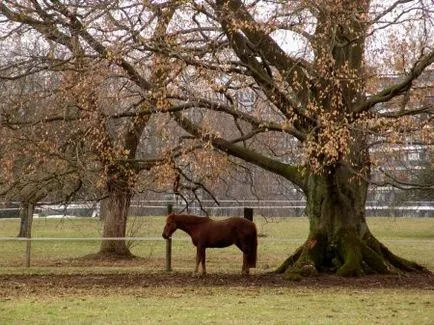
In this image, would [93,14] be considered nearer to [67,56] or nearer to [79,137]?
[67,56]

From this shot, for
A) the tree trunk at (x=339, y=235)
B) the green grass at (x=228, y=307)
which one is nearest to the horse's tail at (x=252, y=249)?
the tree trunk at (x=339, y=235)

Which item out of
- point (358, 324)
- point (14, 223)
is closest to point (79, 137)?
point (358, 324)

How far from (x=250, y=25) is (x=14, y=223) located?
34.8 metres

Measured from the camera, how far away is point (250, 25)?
14.4m

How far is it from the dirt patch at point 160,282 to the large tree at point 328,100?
2.03 ft

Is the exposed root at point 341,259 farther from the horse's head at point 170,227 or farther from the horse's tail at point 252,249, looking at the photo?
the horse's head at point 170,227

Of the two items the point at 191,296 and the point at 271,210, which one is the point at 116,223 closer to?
the point at 191,296

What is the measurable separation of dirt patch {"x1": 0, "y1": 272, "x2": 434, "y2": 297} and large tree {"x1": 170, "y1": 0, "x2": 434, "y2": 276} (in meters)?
0.62

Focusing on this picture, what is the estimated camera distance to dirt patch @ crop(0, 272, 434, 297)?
14281mm

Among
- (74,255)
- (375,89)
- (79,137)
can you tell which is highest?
(375,89)

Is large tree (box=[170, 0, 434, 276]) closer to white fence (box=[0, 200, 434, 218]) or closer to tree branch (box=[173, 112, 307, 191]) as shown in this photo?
tree branch (box=[173, 112, 307, 191])

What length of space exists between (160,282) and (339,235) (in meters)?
4.30

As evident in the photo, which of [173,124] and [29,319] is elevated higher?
[173,124]

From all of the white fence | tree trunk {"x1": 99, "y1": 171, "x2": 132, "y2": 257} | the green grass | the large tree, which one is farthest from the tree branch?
the white fence
